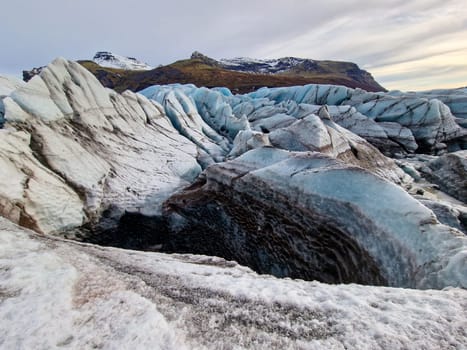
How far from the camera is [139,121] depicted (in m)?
16.8

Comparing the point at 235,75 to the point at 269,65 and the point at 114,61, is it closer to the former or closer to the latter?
the point at 269,65

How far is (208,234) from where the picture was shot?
393 inches

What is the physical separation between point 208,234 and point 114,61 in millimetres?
185110

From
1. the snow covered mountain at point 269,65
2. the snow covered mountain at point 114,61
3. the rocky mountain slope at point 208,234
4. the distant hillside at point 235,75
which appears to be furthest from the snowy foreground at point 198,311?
the snow covered mountain at point 114,61

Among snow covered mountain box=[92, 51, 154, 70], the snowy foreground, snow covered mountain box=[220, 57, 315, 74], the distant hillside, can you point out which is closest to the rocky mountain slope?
the snowy foreground

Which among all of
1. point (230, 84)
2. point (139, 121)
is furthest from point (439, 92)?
point (230, 84)

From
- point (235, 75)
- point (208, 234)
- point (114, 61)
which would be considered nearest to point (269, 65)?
point (235, 75)

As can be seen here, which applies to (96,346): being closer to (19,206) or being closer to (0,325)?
(0,325)

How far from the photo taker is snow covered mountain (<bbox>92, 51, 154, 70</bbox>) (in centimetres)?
15925

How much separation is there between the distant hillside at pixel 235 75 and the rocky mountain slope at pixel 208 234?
64.8 metres

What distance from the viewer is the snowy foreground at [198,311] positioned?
2.79 m

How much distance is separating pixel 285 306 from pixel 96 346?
2.19m

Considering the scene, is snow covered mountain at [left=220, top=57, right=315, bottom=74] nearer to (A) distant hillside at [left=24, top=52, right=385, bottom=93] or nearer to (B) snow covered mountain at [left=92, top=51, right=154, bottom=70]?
(A) distant hillside at [left=24, top=52, right=385, bottom=93]

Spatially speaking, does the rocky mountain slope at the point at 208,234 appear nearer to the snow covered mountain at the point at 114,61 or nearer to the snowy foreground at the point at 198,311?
the snowy foreground at the point at 198,311
